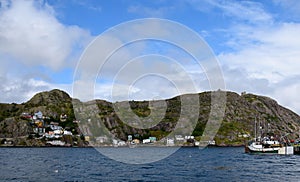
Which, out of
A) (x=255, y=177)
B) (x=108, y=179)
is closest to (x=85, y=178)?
(x=108, y=179)

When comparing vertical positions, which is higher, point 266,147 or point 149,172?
point 266,147

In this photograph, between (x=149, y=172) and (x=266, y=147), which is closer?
(x=149, y=172)

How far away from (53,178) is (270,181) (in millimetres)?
41215

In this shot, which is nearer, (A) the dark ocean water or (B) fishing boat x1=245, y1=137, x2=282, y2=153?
(A) the dark ocean water

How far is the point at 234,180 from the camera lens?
69.3 meters

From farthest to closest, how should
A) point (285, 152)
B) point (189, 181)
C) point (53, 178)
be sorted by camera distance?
point (285, 152) < point (53, 178) < point (189, 181)

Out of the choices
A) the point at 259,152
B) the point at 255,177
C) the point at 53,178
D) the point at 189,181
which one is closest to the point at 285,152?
the point at 259,152

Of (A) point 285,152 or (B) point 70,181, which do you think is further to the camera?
(A) point 285,152

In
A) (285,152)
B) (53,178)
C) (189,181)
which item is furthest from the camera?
(285,152)

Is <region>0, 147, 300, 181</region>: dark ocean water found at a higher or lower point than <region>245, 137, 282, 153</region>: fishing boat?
lower

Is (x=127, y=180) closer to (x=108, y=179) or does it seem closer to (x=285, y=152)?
(x=108, y=179)

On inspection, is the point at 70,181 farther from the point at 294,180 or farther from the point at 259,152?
the point at 259,152

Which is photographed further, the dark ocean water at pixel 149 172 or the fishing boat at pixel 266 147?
the fishing boat at pixel 266 147

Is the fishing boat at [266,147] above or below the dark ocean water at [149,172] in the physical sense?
above
